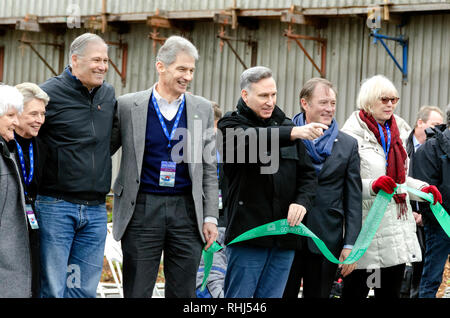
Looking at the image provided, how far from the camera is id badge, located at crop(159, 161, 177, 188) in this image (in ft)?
17.1

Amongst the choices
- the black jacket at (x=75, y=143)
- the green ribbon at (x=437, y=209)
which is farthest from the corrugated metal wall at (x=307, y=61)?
the black jacket at (x=75, y=143)

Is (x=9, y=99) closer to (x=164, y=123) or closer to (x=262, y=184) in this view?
(x=164, y=123)

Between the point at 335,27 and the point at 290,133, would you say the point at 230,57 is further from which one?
the point at 290,133

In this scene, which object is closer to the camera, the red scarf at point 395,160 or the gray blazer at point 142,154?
the gray blazer at point 142,154

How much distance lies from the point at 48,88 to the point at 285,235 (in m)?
1.86

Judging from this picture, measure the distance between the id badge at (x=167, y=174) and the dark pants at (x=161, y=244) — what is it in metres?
0.09

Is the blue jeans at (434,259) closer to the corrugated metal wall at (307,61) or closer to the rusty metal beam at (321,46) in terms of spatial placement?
the corrugated metal wall at (307,61)

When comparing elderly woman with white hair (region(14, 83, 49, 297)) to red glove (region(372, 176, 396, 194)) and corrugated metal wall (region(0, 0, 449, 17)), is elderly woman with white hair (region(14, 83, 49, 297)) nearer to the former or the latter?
red glove (region(372, 176, 396, 194))

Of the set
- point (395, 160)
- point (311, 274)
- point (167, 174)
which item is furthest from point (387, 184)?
point (167, 174)

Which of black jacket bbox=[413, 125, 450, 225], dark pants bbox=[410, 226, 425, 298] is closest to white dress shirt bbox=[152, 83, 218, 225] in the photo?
black jacket bbox=[413, 125, 450, 225]

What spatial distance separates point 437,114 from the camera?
9188 millimetres

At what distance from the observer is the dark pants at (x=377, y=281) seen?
6.07 m

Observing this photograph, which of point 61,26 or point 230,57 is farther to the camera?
point 61,26
